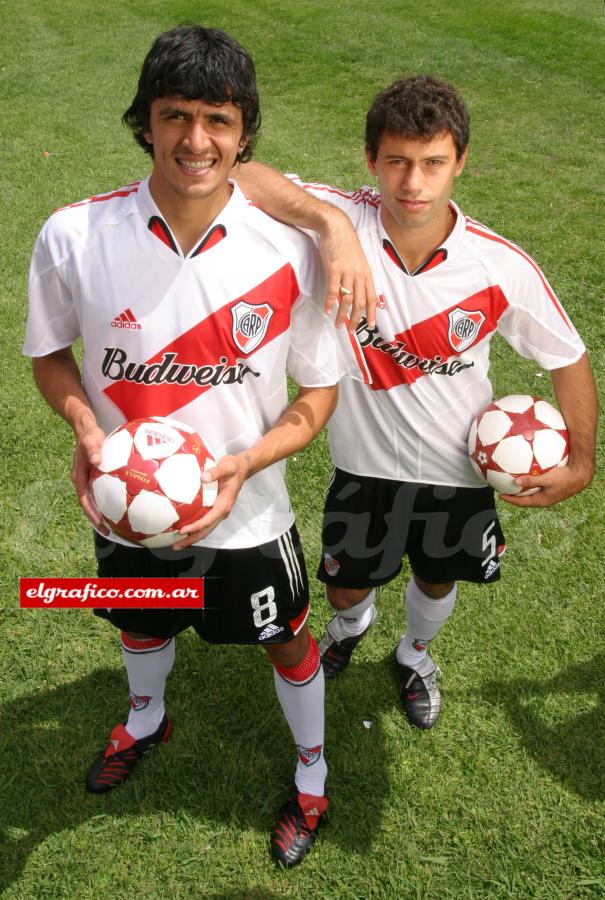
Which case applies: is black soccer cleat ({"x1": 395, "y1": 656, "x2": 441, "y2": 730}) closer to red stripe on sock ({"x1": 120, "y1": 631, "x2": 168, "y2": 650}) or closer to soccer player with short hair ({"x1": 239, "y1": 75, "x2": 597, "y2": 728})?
soccer player with short hair ({"x1": 239, "y1": 75, "x2": 597, "y2": 728})

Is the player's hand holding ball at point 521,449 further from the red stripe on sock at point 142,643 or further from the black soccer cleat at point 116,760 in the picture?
the black soccer cleat at point 116,760

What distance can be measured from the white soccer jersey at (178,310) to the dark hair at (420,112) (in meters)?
0.55

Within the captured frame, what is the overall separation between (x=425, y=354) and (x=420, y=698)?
66.1 inches

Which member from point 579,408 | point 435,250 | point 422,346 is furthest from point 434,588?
point 435,250

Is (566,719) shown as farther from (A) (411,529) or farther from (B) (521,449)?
(B) (521,449)

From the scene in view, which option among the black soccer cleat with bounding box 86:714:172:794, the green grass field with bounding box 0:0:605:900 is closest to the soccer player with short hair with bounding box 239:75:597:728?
the green grass field with bounding box 0:0:605:900

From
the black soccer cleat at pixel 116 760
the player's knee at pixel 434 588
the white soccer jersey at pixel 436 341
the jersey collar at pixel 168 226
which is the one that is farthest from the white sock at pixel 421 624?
the jersey collar at pixel 168 226

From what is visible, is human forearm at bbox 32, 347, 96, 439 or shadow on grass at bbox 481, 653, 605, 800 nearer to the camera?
human forearm at bbox 32, 347, 96, 439

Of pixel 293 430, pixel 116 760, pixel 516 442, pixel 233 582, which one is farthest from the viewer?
pixel 116 760

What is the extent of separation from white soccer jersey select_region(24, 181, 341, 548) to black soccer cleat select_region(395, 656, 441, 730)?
5.67 feet

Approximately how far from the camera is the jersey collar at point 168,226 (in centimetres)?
231

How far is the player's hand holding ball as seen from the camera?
9.33 feet

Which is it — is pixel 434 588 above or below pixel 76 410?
below

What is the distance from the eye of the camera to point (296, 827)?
10.3 feet
